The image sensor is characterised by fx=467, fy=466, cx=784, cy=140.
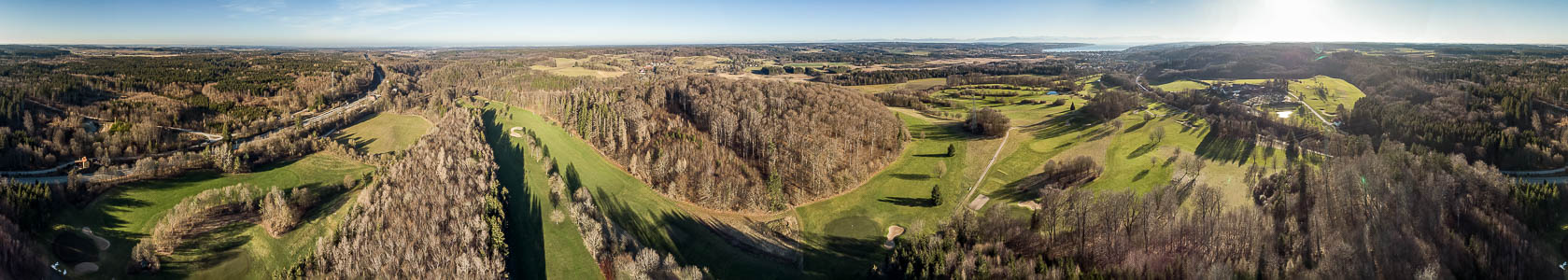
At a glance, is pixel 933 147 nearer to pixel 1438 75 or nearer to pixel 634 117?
pixel 634 117

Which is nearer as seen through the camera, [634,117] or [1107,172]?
[1107,172]

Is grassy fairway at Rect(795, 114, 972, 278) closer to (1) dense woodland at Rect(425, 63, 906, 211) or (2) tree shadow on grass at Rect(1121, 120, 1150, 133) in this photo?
(1) dense woodland at Rect(425, 63, 906, 211)

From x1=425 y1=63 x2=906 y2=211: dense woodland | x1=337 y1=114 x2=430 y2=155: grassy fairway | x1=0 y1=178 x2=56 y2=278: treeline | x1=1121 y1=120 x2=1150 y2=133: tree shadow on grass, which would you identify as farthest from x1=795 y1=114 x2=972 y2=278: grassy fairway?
x1=337 y1=114 x2=430 y2=155: grassy fairway

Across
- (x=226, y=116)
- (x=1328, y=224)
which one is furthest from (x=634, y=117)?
(x=226, y=116)

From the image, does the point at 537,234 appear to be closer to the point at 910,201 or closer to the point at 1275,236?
the point at 910,201

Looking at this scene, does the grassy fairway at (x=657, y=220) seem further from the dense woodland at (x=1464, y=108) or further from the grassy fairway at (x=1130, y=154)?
the dense woodland at (x=1464, y=108)
